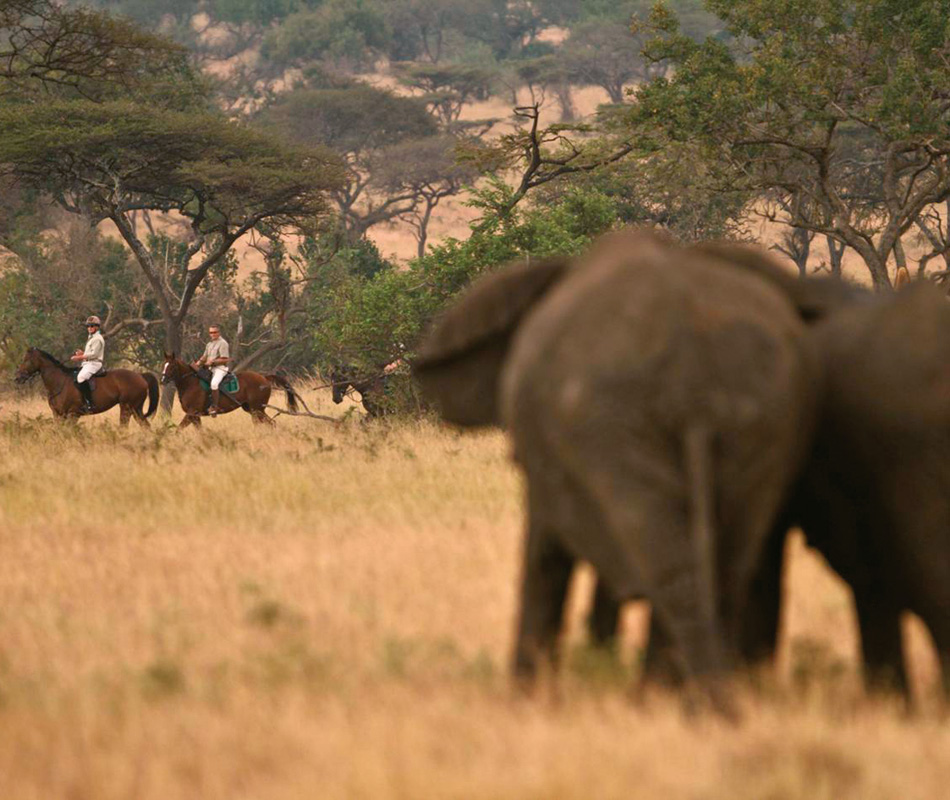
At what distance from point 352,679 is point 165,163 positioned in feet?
68.6

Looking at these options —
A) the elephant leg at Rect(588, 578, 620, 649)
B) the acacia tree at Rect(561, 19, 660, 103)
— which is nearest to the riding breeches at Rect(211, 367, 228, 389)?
the elephant leg at Rect(588, 578, 620, 649)

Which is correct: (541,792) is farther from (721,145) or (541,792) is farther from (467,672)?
(721,145)

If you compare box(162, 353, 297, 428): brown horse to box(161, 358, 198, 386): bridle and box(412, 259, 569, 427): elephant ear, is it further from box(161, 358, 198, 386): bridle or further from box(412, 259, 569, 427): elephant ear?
box(412, 259, 569, 427): elephant ear

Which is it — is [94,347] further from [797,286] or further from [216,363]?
[797,286]

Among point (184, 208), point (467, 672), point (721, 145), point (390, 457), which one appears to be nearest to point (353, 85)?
point (184, 208)

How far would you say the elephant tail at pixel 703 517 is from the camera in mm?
4023

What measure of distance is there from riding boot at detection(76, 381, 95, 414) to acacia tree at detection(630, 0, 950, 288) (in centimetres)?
771

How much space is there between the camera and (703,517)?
405 cm

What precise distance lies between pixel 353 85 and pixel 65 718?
46.4 meters

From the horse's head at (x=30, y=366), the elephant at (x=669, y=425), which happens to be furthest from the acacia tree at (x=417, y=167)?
the elephant at (x=669, y=425)

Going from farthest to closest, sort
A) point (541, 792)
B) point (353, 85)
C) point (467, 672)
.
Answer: point (353, 85), point (467, 672), point (541, 792)

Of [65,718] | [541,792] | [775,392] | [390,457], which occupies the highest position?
[775,392]

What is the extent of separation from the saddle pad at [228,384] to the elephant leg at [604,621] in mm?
15446

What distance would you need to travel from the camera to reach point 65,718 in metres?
5.02
